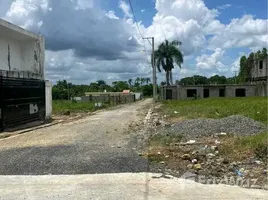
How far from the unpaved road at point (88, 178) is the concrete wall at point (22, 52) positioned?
10209mm

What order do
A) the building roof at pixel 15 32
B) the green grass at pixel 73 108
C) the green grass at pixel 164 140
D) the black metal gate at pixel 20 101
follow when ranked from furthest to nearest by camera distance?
1. the green grass at pixel 73 108
2. the building roof at pixel 15 32
3. the black metal gate at pixel 20 101
4. the green grass at pixel 164 140

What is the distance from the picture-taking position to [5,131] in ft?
54.6

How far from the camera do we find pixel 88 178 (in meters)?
7.46

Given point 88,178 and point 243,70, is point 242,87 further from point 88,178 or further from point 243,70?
point 88,178

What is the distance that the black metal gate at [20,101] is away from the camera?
671 inches

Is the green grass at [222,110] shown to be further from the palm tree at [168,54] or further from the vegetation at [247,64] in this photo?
the vegetation at [247,64]

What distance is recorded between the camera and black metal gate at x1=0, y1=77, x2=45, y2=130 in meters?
17.0

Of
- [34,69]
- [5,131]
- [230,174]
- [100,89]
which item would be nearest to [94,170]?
[230,174]

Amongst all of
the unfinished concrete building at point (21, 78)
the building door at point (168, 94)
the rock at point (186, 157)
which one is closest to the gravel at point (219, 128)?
the rock at point (186, 157)

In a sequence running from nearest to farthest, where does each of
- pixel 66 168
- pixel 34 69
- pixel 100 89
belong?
pixel 66 168, pixel 34 69, pixel 100 89

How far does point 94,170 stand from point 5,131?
979 cm

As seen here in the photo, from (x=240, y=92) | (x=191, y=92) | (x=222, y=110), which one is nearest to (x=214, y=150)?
(x=222, y=110)

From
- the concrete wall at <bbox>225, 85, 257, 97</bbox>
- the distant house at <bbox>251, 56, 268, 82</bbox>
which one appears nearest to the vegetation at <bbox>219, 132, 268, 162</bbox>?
the concrete wall at <bbox>225, 85, 257, 97</bbox>

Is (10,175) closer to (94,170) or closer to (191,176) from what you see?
(94,170)
